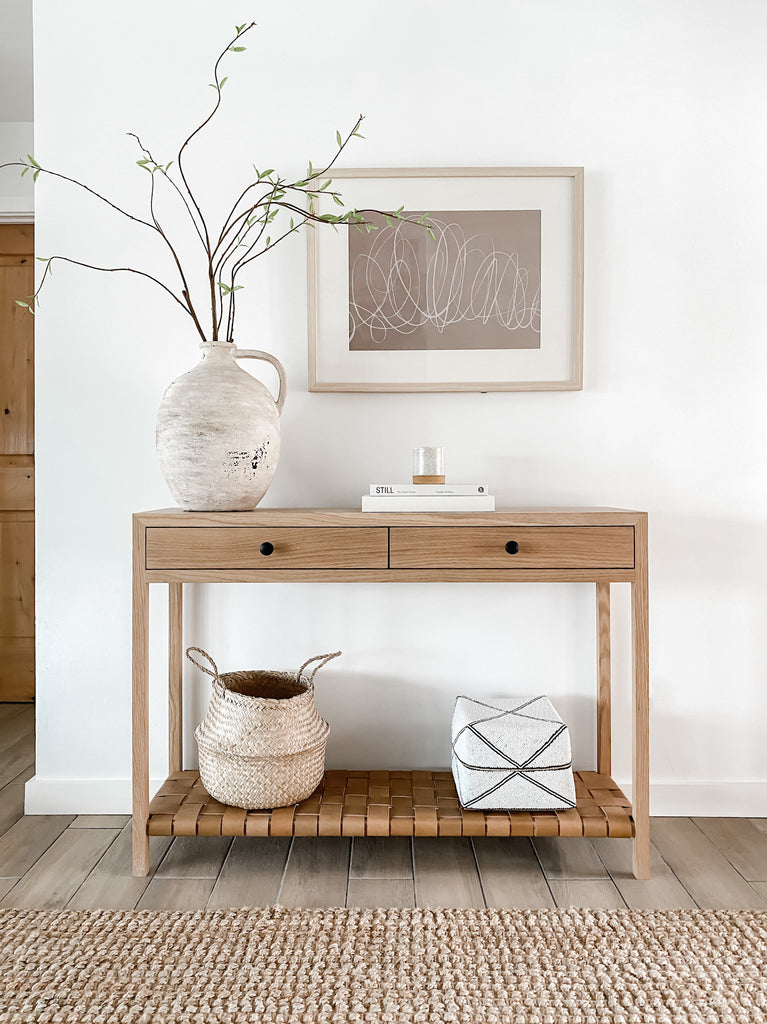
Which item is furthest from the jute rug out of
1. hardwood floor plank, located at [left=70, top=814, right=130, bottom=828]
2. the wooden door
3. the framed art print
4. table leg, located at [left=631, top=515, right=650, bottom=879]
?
the wooden door

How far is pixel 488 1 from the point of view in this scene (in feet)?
6.44

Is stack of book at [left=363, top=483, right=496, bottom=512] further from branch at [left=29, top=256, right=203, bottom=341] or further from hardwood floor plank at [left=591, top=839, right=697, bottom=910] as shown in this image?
hardwood floor plank at [left=591, top=839, right=697, bottom=910]

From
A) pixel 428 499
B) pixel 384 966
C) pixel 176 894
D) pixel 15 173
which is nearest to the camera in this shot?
pixel 384 966

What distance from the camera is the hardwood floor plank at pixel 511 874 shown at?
154 centimetres

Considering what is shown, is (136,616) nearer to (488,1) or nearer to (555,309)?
(555,309)

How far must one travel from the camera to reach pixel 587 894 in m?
1.56

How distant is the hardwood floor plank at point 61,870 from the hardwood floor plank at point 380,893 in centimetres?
58

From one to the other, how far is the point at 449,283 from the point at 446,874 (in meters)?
1.42

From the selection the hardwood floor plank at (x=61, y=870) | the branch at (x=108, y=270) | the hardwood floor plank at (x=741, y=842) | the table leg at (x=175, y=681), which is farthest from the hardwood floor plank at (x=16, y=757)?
the hardwood floor plank at (x=741, y=842)

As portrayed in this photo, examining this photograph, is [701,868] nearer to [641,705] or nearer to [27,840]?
[641,705]

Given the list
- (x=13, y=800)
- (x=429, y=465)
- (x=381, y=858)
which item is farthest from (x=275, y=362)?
(x=13, y=800)

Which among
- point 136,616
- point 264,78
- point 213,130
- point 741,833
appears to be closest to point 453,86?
point 264,78

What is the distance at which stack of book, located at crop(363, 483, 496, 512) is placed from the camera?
5.44 ft

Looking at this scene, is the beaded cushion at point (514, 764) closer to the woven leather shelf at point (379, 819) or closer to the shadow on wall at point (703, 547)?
the woven leather shelf at point (379, 819)
